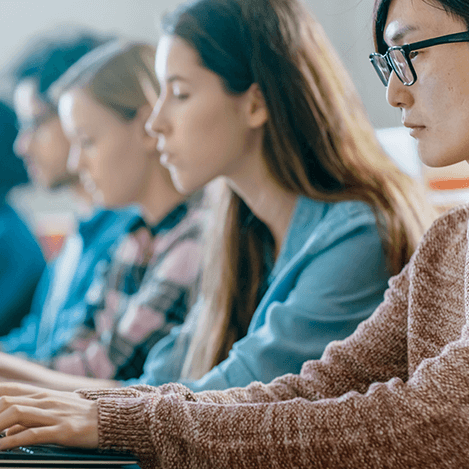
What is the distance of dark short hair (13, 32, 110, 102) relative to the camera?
2188 millimetres

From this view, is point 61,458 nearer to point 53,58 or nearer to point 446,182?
point 446,182

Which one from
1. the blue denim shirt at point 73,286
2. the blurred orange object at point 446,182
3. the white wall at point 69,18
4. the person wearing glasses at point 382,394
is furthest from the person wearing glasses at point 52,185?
the person wearing glasses at point 382,394

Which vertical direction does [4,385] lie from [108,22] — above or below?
above

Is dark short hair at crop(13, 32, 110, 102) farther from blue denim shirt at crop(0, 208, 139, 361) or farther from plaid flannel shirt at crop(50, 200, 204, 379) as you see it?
plaid flannel shirt at crop(50, 200, 204, 379)

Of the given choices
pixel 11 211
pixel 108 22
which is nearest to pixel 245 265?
pixel 11 211

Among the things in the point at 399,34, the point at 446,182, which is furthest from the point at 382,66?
the point at 446,182

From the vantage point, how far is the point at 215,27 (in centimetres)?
104

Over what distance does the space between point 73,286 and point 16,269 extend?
0.42 metres

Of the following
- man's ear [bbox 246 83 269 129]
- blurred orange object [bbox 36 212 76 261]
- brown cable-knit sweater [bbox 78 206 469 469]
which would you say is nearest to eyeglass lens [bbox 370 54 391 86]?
brown cable-knit sweater [bbox 78 206 469 469]

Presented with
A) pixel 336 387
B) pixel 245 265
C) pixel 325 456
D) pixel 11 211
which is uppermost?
pixel 325 456

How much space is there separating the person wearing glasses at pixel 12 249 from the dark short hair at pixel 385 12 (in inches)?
73.4

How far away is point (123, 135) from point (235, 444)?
3.72 ft

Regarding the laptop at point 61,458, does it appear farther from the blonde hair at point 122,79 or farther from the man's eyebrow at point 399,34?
the blonde hair at point 122,79

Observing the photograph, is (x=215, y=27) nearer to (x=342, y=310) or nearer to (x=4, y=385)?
(x=342, y=310)
